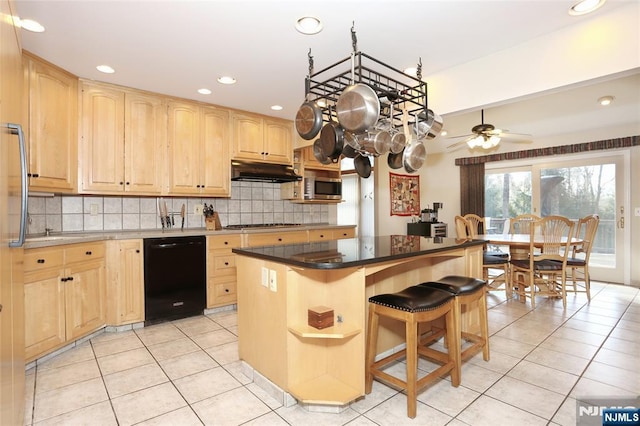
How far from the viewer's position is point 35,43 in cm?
242

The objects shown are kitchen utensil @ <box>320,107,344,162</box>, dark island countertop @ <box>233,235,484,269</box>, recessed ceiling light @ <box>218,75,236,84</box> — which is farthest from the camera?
recessed ceiling light @ <box>218,75,236,84</box>

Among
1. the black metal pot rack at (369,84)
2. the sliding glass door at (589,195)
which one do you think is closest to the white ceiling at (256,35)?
the black metal pot rack at (369,84)

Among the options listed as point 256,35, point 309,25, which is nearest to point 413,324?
point 309,25

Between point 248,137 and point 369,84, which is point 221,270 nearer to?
point 248,137

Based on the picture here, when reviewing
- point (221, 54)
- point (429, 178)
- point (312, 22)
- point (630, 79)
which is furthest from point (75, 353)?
point (429, 178)

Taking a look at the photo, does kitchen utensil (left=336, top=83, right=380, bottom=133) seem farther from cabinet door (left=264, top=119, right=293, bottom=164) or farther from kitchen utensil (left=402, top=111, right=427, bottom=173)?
cabinet door (left=264, top=119, right=293, bottom=164)

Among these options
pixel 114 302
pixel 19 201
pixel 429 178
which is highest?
pixel 429 178

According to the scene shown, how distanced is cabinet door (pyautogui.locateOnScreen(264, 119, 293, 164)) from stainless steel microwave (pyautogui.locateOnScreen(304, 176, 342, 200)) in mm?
441

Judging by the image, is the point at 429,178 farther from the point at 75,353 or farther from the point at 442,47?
the point at 75,353

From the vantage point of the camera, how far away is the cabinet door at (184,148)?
358 cm

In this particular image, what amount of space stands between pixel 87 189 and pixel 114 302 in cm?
111

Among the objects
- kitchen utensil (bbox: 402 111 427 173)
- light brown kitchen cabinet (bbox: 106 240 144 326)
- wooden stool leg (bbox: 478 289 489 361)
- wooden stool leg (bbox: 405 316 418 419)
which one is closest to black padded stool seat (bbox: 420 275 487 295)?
wooden stool leg (bbox: 478 289 489 361)

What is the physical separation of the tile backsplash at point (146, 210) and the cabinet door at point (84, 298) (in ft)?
2.10

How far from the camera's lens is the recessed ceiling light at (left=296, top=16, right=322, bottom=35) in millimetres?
2154
